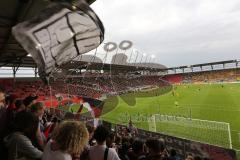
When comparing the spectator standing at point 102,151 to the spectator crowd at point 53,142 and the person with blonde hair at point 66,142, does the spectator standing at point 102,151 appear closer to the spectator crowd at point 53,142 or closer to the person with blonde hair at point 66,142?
the spectator crowd at point 53,142

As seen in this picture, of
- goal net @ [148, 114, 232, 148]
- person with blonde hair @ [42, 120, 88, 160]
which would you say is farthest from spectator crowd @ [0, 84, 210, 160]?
goal net @ [148, 114, 232, 148]

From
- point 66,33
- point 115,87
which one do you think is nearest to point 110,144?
point 66,33

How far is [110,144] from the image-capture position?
173 inches

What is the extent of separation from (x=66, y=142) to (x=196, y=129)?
17.3 meters

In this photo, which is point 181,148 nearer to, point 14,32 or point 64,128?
point 64,128

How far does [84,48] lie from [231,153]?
7.70m

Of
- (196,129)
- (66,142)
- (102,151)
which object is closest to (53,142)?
(66,142)

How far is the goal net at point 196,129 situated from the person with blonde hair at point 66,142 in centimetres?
1405

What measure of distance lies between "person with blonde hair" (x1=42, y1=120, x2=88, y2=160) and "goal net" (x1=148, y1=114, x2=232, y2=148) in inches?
553

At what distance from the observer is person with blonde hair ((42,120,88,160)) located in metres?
2.43

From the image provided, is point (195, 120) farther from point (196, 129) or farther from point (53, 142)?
point (53, 142)

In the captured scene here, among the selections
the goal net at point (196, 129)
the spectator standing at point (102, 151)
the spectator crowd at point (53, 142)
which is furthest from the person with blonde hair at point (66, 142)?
the goal net at point (196, 129)

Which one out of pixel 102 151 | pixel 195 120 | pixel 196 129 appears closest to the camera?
pixel 102 151

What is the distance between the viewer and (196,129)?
18547mm
